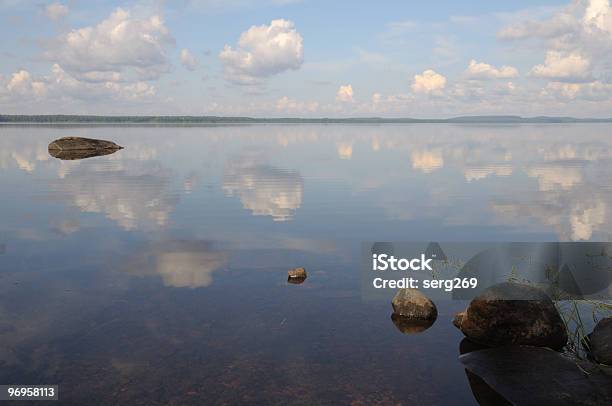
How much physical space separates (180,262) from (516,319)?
515 inches

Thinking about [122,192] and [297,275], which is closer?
[297,275]

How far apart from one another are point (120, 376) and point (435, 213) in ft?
77.0

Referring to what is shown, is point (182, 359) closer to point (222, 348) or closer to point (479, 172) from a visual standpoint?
point (222, 348)

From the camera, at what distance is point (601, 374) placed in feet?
35.6

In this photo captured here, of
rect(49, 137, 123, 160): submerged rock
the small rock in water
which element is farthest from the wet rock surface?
rect(49, 137, 123, 160): submerged rock

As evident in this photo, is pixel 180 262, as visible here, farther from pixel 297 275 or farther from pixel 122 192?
pixel 122 192

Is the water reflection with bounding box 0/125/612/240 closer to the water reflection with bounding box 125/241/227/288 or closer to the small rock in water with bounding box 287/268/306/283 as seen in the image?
the water reflection with bounding box 125/241/227/288

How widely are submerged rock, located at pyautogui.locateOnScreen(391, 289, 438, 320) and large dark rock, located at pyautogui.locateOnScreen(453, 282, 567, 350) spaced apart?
1673mm

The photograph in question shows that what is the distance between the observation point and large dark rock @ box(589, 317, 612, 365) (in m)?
11.7

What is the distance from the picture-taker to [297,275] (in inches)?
717

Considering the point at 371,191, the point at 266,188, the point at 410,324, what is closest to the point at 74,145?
the point at 266,188

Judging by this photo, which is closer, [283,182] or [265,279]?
[265,279]

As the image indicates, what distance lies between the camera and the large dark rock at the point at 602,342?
38.2 feet

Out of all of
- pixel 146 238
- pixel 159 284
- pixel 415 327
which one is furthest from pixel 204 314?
pixel 146 238
